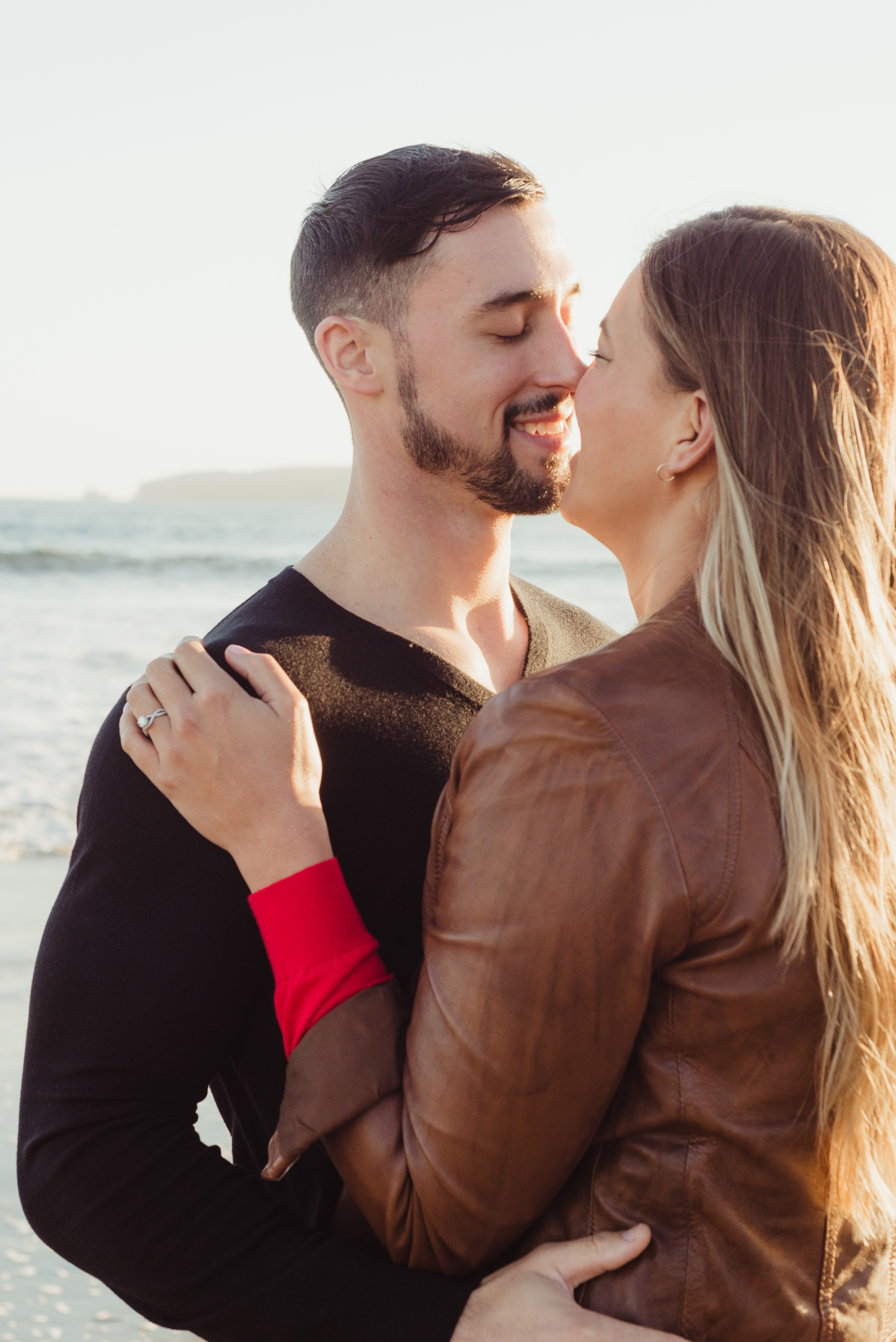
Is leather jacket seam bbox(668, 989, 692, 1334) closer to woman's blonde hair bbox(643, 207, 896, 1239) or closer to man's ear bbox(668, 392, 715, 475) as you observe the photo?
woman's blonde hair bbox(643, 207, 896, 1239)

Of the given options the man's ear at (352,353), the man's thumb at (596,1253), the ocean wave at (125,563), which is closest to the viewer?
the man's thumb at (596,1253)

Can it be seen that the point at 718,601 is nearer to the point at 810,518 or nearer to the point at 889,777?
the point at 810,518

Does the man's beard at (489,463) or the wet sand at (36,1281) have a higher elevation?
the man's beard at (489,463)

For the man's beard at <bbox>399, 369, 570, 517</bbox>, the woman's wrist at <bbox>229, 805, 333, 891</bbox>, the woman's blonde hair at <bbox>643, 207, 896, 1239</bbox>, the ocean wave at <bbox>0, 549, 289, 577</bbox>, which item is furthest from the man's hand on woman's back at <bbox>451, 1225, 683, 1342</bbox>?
the ocean wave at <bbox>0, 549, 289, 577</bbox>

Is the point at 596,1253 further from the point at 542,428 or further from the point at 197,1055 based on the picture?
the point at 542,428

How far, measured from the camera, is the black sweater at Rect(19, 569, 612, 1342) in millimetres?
1607

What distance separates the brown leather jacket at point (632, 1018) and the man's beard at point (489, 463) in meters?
0.88

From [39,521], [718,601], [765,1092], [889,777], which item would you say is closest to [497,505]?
[718,601]

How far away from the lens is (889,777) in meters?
1.38

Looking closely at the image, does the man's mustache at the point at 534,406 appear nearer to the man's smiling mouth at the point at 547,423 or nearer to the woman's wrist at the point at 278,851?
the man's smiling mouth at the point at 547,423

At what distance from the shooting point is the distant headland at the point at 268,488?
5625 centimetres

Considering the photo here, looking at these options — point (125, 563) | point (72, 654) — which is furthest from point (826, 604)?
point (125, 563)

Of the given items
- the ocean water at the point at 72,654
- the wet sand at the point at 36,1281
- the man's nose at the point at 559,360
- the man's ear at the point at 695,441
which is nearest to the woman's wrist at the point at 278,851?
the man's ear at the point at 695,441

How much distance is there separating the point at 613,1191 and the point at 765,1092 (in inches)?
9.4
